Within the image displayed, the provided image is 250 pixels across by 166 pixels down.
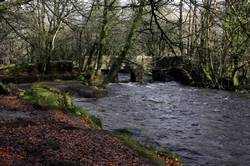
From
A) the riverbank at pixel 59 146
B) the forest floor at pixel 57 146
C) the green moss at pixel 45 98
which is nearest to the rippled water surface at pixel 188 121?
the green moss at pixel 45 98

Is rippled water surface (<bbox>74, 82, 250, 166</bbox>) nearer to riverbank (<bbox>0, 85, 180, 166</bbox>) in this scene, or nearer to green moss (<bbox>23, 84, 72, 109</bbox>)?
green moss (<bbox>23, 84, 72, 109</bbox>)

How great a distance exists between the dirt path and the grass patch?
2.77 meters

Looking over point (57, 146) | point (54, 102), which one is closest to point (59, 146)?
point (57, 146)

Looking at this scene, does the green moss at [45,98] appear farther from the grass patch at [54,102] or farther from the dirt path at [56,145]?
the dirt path at [56,145]

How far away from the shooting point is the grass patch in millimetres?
17234

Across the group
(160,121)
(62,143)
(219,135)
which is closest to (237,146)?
(219,135)

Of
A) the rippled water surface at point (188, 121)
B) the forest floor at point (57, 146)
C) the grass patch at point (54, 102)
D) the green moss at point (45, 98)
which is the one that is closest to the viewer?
the forest floor at point (57, 146)

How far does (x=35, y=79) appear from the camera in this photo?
40.0 m

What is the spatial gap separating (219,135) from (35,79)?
2566 centimetres

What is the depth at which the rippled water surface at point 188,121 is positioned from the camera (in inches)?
571

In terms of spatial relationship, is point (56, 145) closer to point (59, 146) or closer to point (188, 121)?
point (59, 146)

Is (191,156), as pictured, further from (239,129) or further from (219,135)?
(239,129)

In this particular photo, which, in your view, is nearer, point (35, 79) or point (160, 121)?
point (160, 121)

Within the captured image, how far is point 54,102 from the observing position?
17969 millimetres
